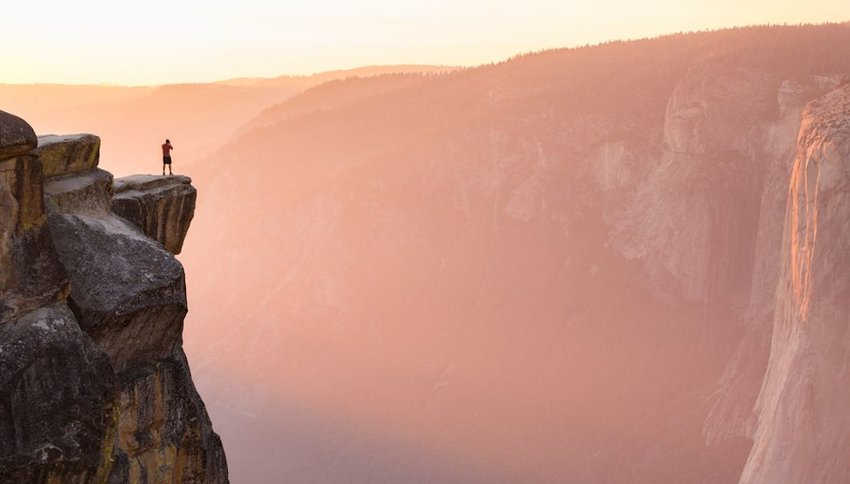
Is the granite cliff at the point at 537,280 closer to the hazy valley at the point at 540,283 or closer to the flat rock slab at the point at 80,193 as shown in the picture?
the hazy valley at the point at 540,283

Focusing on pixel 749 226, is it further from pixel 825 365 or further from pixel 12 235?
pixel 12 235

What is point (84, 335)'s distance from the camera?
52.4 feet

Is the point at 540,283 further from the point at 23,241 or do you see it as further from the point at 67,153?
the point at 23,241

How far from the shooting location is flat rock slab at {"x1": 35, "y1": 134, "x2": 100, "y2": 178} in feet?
58.0

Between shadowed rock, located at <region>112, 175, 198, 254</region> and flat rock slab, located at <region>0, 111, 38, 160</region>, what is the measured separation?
4.38 meters

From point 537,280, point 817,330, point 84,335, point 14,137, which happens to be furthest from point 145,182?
point 537,280

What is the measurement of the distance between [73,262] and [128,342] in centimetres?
170

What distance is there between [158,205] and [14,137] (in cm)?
580

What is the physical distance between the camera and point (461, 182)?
125 meters

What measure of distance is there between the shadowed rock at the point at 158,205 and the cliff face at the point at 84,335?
0.15 meters

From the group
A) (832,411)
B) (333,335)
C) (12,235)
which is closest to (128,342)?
(12,235)

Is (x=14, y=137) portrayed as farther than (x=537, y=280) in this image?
No

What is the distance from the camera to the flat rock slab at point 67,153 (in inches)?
696

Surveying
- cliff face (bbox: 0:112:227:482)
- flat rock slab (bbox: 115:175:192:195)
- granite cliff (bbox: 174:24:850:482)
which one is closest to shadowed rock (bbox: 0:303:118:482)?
cliff face (bbox: 0:112:227:482)
